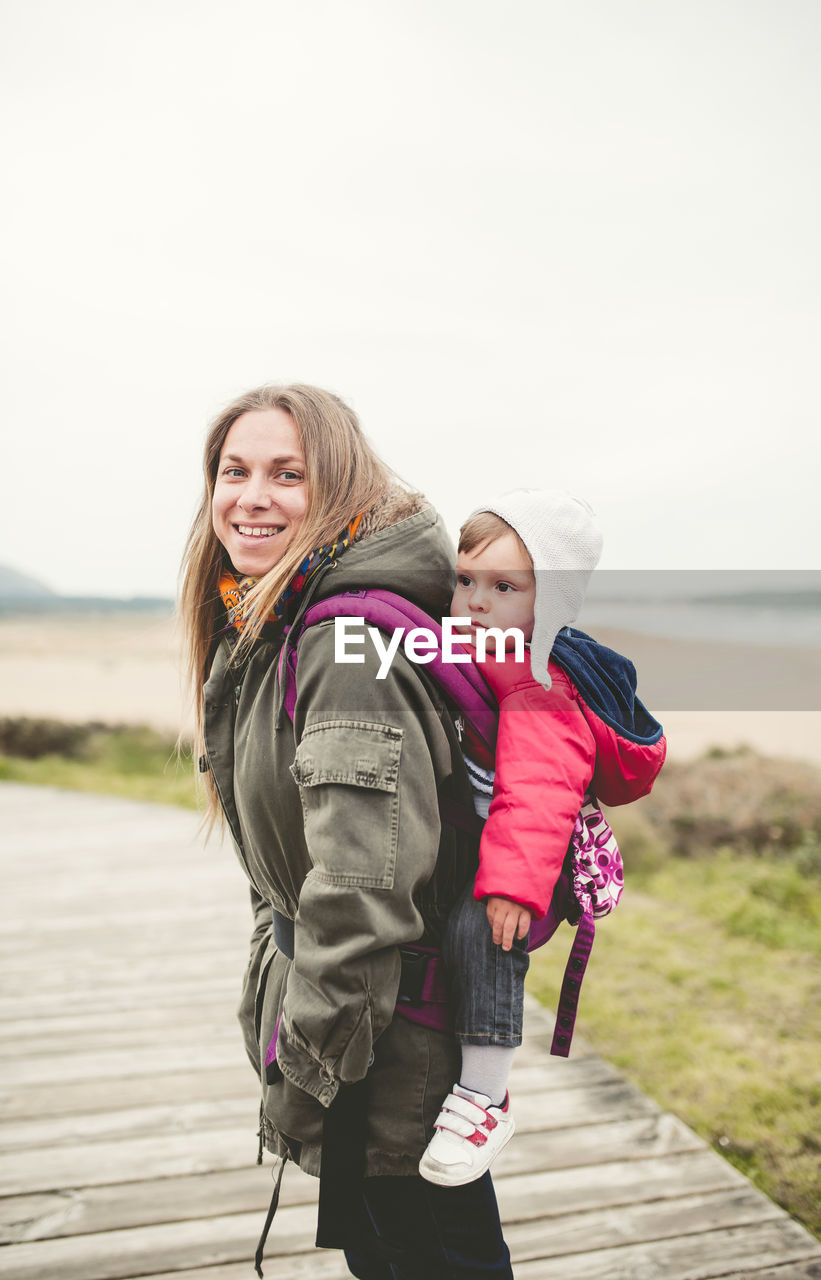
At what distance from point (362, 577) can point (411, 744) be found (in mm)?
273

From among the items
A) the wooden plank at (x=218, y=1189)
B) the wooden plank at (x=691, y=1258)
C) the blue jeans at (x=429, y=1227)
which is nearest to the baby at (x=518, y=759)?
the blue jeans at (x=429, y=1227)

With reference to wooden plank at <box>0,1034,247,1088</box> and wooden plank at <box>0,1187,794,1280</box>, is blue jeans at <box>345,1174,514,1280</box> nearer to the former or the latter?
wooden plank at <box>0,1187,794,1280</box>

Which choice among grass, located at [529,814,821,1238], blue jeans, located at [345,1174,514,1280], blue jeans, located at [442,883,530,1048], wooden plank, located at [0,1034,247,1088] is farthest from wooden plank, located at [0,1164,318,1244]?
grass, located at [529,814,821,1238]

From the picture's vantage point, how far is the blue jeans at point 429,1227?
1.51 m

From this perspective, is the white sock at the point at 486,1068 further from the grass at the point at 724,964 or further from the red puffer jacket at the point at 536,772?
the grass at the point at 724,964

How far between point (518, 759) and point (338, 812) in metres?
0.30

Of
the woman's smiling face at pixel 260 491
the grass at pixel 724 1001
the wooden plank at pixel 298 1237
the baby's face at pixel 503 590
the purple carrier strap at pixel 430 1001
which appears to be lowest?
the grass at pixel 724 1001

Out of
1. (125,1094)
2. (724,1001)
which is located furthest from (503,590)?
(724,1001)

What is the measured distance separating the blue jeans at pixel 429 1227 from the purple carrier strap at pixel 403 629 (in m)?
0.72

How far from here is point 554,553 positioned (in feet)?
5.03

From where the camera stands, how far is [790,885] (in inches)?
234

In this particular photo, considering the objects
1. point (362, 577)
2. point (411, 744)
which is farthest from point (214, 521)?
point (411, 744)

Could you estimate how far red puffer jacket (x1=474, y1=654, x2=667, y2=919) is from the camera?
1.41 meters

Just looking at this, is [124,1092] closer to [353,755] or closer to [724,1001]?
[353,755]
